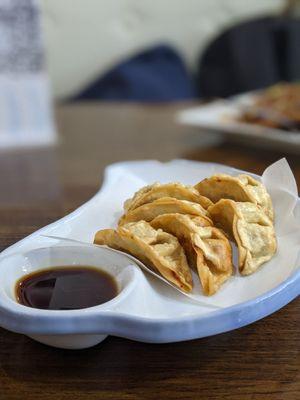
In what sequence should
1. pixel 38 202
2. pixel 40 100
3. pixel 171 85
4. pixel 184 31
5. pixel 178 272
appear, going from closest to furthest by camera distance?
1. pixel 178 272
2. pixel 38 202
3. pixel 40 100
4. pixel 171 85
5. pixel 184 31

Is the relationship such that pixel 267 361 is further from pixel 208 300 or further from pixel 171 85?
pixel 171 85

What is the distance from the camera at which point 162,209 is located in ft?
2.56

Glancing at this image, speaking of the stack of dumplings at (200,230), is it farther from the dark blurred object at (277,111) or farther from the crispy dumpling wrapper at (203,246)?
the dark blurred object at (277,111)

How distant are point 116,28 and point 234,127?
1.50 metres

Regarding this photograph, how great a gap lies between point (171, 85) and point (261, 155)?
4.37ft

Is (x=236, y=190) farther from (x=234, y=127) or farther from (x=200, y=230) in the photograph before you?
(x=234, y=127)

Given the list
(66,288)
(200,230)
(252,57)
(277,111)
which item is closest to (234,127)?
(277,111)

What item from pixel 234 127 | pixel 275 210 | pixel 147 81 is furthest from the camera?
pixel 147 81

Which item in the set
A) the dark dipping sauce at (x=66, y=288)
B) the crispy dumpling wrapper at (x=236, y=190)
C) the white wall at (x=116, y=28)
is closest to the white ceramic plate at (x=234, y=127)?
the crispy dumpling wrapper at (x=236, y=190)

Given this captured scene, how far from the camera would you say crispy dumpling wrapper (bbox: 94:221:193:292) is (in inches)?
26.5

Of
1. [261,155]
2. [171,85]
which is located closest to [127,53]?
[171,85]

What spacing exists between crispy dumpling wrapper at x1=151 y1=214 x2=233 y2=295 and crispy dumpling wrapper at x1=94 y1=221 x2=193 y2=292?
0.01m

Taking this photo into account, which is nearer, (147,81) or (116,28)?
(147,81)

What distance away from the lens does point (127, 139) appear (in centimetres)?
154
